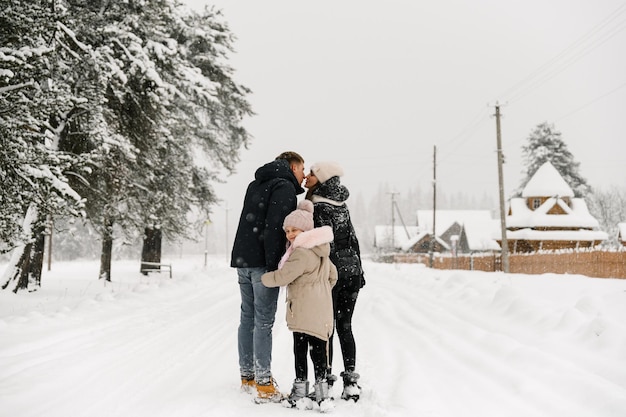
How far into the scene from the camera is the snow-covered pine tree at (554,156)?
47438 mm

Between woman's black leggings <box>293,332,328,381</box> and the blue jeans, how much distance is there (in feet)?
0.89

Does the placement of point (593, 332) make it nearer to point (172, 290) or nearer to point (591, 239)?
point (172, 290)

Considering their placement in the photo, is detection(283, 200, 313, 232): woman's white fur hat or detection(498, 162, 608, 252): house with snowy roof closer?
detection(283, 200, 313, 232): woman's white fur hat

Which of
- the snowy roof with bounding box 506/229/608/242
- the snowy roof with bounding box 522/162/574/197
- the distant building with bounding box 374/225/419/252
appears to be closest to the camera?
the snowy roof with bounding box 506/229/608/242

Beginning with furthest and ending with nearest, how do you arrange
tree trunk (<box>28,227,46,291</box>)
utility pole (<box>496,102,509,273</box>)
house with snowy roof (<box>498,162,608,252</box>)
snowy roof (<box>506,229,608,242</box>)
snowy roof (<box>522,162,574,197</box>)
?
snowy roof (<box>522,162,574,197</box>) → house with snowy roof (<box>498,162,608,252</box>) → snowy roof (<box>506,229,608,242</box>) → utility pole (<box>496,102,509,273</box>) → tree trunk (<box>28,227,46,291</box>)

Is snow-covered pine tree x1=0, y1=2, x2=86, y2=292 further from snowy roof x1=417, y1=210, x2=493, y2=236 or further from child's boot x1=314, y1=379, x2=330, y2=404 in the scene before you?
snowy roof x1=417, y1=210, x2=493, y2=236

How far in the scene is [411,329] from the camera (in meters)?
6.93

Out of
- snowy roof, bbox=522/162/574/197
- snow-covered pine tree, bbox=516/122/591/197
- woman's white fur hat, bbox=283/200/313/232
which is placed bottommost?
woman's white fur hat, bbox=283/200/313/232

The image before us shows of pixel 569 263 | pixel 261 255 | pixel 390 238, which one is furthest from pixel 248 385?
pixel 390 238

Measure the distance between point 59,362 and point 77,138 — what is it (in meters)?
8.03

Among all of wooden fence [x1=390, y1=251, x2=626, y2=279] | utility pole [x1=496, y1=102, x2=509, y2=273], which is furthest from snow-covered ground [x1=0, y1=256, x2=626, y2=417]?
wooden fence [x1=390, y1=251, x2=626, y2=279]

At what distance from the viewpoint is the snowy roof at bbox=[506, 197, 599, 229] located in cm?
3672

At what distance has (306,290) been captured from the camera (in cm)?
359

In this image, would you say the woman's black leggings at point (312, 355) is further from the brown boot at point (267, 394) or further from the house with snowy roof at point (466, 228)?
the house with snowy roof at point (466, 228)
